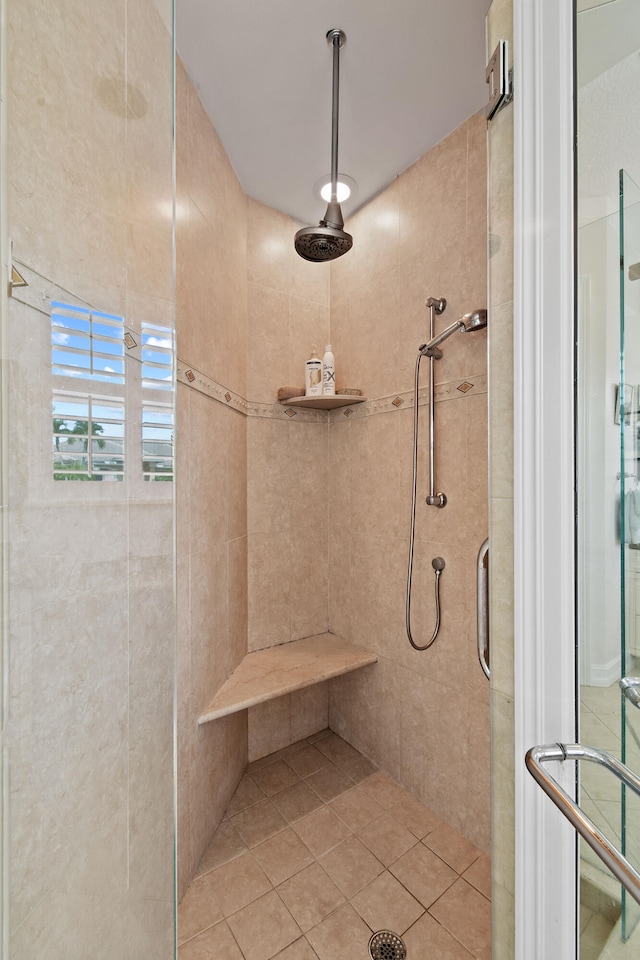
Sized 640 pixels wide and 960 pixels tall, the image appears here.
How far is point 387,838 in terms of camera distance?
58.2 inches

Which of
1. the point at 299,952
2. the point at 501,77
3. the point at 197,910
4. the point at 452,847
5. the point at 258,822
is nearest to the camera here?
the point at 501,77

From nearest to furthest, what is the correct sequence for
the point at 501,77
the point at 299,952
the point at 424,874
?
the point at 501,77 < the point at 299,952 < the point at 424,874

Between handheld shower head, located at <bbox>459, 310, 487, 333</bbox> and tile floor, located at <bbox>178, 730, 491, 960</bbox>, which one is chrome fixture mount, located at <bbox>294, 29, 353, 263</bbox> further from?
tile floor, located at <bbox>178, 730, 491, 960</bbox>

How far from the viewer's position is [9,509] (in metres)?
0.42

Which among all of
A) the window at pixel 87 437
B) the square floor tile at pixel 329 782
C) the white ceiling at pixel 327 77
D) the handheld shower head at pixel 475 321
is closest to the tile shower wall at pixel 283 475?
the square floor tile at pixel 329 782

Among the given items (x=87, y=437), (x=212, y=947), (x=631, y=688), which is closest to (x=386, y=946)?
(x=212, y=947)

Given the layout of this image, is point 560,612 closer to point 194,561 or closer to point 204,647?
point 194,561

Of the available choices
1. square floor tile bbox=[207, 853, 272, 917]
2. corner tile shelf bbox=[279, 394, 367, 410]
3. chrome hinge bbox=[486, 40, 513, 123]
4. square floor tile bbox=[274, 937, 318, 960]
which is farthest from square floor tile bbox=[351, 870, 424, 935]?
chrome hinge bbox=[486, 40, 513, 123]

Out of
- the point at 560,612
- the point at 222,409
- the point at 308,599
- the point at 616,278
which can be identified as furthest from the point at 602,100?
the point at 308,599

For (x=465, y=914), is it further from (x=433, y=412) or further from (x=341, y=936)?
(x=433, y=412)

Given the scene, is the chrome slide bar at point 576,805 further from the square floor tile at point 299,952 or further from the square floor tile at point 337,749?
the square floor tile at point 337,749

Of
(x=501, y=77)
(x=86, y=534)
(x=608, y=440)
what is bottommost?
(x=86, y=534)

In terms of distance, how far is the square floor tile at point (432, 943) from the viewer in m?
1.10

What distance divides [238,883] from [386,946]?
48 centimetres
